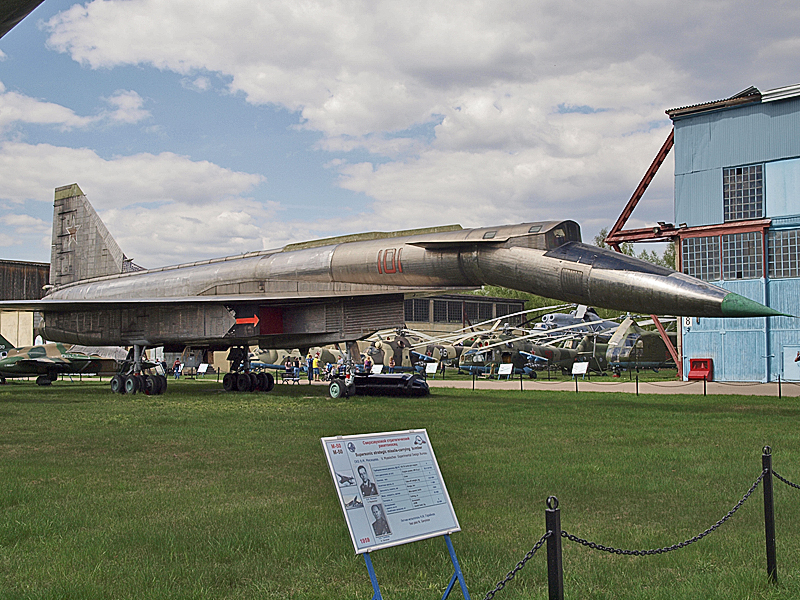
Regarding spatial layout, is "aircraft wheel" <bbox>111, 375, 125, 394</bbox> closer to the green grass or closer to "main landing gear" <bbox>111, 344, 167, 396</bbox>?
"main landing gear" <bbox>111, 344, 167, 396</bbox>

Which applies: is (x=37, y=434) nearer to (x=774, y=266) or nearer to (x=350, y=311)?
(x=350, y=311)

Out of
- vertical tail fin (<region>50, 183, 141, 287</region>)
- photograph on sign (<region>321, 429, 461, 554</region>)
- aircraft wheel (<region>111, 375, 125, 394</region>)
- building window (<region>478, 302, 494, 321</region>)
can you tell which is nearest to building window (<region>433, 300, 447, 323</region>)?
building window (<region>478, 302, 494, 321</region>)

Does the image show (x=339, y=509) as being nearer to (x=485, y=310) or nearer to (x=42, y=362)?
(x=42, y=362)

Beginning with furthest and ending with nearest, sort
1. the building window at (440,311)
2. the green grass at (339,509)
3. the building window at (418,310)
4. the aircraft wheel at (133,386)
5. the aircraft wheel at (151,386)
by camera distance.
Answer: the building window at (440,311) < the building window at (418,310) < the aircraft wheel at (133,386) < the aircraft wheel at (151,386) < the green grass at (339,509)

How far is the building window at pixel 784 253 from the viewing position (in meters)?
25.9

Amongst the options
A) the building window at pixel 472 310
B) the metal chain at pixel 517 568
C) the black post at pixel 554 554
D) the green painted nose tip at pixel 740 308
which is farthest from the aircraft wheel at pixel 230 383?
the building window at pixel 472 310

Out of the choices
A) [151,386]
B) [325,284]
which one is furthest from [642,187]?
[151,386]

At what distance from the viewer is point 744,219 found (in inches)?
1068

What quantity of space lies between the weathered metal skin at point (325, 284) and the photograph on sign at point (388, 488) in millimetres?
10418

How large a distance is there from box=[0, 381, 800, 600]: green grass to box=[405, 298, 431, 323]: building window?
4821cm

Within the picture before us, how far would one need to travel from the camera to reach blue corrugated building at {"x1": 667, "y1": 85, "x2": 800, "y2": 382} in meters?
26.0

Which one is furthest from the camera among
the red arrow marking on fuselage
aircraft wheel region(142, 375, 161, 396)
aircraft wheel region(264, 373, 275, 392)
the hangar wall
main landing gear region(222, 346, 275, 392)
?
the hangar wall

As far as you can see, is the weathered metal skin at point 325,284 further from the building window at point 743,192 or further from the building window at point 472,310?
the building window at point 472,310

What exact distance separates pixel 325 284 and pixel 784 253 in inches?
685
